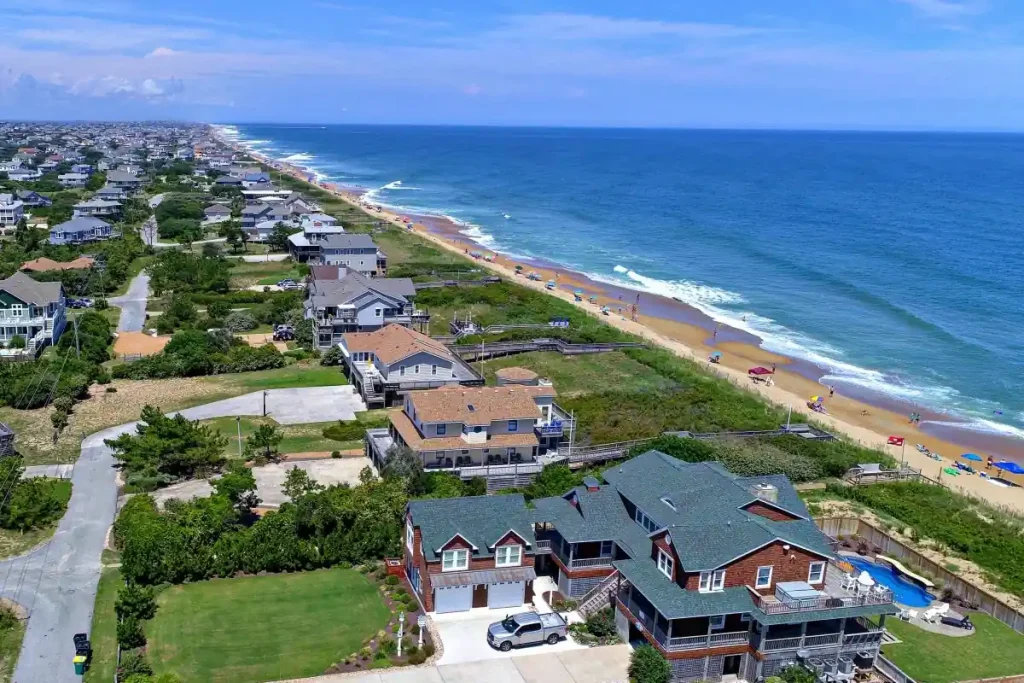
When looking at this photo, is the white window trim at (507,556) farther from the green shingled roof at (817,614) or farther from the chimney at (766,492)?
the chimney at (766,492)

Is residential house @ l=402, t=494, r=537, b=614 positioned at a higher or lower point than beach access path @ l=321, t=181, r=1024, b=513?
higher

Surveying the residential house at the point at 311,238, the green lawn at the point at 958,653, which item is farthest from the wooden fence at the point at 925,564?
the residential house at the point at 311,238

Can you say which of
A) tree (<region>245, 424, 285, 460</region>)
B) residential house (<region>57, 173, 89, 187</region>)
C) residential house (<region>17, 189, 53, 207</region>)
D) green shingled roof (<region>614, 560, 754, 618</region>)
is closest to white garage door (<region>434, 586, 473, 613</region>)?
green shingled roof (<region>614, 560, 754, 618</region>)

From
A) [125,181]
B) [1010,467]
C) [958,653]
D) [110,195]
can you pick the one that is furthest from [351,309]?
Result: [125,181]

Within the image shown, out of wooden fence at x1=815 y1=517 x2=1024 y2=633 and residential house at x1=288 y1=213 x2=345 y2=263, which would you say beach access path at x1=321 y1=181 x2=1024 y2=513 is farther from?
residential house at x1=288 y1=213 x2=345 y2=263

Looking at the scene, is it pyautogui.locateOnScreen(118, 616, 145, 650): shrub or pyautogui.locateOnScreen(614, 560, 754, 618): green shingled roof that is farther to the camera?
pyautogui.locateOnScreen(118, 616, 145, 650): shrub

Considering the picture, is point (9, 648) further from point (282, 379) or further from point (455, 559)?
point (282, 379)
